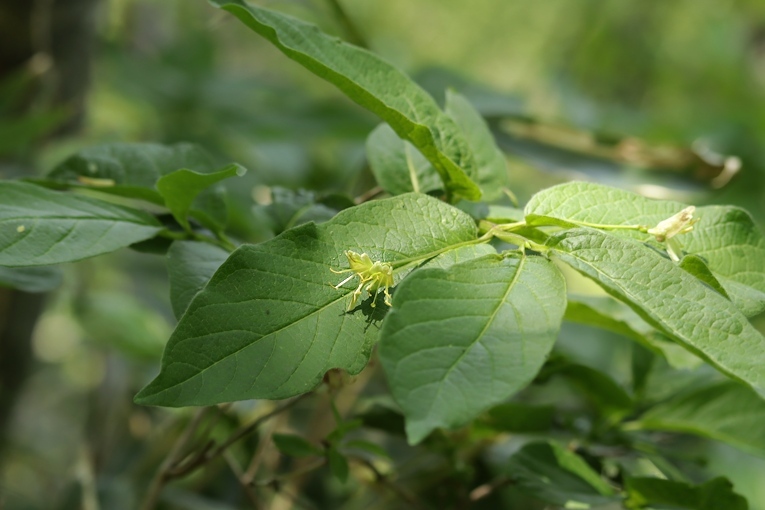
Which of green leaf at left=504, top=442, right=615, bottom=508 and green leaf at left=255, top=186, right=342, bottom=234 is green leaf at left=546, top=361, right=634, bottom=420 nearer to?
green leaf at left=504, top=442, right=615, bottom=508

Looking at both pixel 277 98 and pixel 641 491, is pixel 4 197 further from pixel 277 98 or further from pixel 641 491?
pixel 277 98

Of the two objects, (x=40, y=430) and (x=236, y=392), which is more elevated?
(x=236, y=392)

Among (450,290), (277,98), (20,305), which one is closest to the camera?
(450,290)

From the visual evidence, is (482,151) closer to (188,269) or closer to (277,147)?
Result: (188,269)

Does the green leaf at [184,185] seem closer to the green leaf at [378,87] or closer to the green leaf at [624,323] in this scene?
the green leaf at [378,87]

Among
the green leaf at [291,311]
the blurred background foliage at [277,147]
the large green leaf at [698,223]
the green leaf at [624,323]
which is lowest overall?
the blurred background foliage at [277,147]

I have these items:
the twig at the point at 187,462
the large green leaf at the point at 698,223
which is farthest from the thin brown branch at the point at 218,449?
the large green leaf at the point at 698,223

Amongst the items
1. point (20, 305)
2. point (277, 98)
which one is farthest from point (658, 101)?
point (20, 305)
